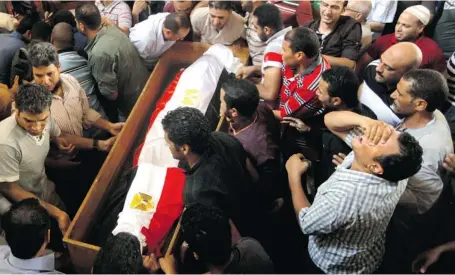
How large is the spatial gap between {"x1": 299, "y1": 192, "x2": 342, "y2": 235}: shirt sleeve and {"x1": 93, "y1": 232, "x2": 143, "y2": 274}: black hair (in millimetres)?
738

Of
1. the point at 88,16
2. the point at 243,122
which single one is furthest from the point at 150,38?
the point at 243,122

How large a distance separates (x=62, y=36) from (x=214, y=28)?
48.8 inches

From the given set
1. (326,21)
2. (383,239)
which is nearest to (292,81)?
(326,21)

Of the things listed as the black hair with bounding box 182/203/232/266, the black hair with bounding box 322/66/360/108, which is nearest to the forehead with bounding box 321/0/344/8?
the black hair with bounding box 322/66/360/108

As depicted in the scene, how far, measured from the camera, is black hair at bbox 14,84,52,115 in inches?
90.9

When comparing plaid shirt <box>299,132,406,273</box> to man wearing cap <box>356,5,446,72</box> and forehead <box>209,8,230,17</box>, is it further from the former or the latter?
forehead <box>209,8,230,17</box>

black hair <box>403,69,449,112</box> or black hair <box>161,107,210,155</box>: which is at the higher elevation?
black hair <box>403,69,449,112</box>

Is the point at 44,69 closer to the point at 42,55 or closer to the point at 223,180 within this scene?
the point at 42,55

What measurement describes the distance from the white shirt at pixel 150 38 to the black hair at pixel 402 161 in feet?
7.38

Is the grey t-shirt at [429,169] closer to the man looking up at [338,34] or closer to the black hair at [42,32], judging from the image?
the man looking up at [338,34]

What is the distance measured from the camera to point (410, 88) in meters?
2.37

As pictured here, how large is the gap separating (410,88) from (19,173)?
2.11 m

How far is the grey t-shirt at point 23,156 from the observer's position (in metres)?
2.32

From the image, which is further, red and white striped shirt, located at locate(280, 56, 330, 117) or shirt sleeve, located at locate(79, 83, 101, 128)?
shirt sleeve, located at locate(79, 83, 101, 128)
